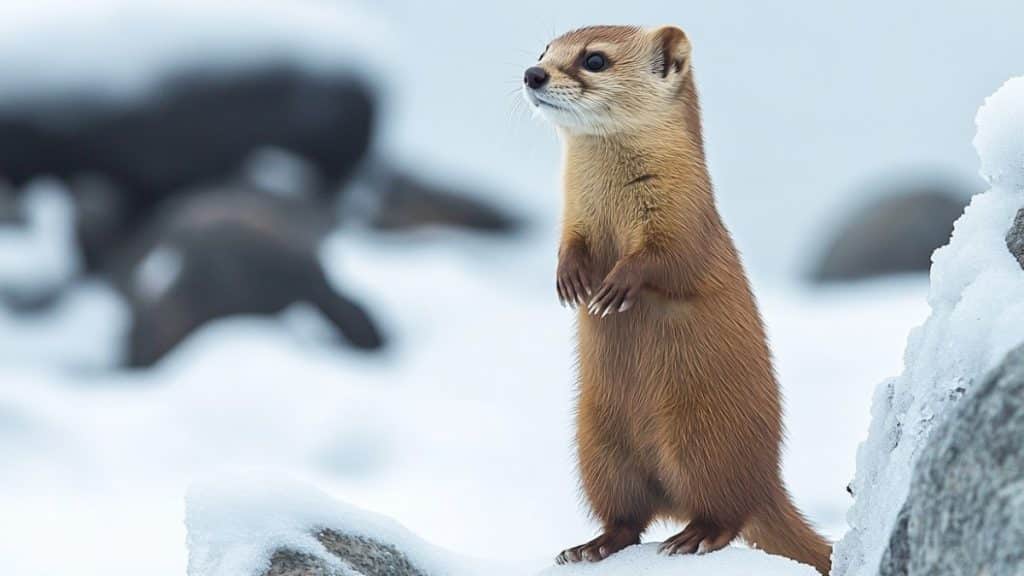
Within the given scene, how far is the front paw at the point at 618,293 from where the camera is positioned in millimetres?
3846

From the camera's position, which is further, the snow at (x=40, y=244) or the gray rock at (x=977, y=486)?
the snow at (x=40, y=244)

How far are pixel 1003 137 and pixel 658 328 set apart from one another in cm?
123

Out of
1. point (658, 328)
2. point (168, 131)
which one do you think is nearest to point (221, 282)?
point (168, 131)

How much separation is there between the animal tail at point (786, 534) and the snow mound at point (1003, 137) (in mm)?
1348

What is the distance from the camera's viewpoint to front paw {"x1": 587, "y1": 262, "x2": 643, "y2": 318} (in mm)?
3846

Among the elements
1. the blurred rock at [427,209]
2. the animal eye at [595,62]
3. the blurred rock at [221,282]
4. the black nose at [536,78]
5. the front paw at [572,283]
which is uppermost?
the blurred rock at [427,209]

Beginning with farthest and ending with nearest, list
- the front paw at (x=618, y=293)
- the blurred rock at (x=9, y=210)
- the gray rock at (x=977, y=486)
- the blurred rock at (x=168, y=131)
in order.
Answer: the blurred rock at (x=168, y=131)
the blurred rock at (x=9, y=210)
the front paw at (x=618, y=293)
the gray rock at (x=977, y=486)

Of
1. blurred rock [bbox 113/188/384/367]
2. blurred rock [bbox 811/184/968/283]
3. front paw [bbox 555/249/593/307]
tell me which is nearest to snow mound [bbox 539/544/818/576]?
front paw [bbox 555/249/593/307]

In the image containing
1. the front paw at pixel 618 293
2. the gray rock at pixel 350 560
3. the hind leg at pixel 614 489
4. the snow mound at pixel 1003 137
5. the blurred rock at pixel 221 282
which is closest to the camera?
the snow mound at pixel 1003 137

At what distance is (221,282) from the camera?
11500 millimetres

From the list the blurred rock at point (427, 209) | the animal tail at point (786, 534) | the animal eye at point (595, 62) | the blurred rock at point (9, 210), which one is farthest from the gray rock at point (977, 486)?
the blurred rock at point (427, 209)

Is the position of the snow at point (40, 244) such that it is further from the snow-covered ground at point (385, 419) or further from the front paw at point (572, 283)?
the front paw at point (572, 283)

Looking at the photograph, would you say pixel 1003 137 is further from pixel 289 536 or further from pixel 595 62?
pixel 289 536

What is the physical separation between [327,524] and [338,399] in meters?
6.94
